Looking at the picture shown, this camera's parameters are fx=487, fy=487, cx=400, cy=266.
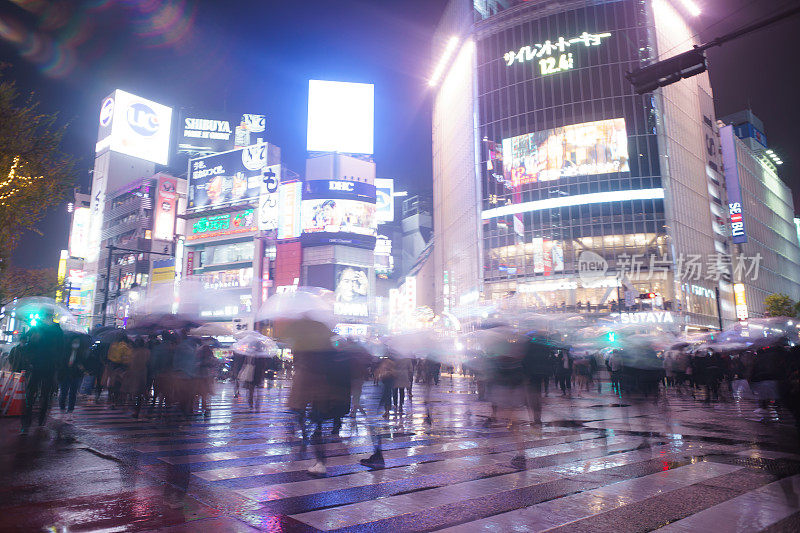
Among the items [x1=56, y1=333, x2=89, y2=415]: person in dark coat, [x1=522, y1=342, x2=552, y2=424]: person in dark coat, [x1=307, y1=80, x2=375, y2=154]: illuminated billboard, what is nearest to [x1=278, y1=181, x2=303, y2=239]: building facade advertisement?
[x1=307, y1=80, x2=375, y2=154]: illuminated billboard

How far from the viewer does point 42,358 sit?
853 cm

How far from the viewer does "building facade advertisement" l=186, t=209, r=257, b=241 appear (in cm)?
6444

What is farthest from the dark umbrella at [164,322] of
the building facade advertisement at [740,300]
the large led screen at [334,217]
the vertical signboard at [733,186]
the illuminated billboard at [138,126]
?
the vertical signboard at [733,186]

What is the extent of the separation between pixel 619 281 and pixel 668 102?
23.5 meters

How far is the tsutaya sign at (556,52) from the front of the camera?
58.0m

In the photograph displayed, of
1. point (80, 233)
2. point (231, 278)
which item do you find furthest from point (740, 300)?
point (80, 233)

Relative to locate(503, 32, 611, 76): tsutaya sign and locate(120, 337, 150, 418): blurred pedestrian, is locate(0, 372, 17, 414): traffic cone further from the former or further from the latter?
locate(503, 32, 611, 76): tsutaya sign

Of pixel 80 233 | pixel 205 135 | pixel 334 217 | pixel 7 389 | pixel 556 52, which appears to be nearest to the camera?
pixel 7 389

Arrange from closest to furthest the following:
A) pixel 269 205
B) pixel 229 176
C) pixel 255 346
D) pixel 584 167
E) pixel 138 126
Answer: pixel 255 346, pixel 584 167, pixel 269 205, pixel 229 176, pixel 138 126

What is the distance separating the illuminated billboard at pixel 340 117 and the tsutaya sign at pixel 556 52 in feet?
70.3

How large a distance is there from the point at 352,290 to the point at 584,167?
31916 mm

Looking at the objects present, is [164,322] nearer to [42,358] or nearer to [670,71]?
[42,358]

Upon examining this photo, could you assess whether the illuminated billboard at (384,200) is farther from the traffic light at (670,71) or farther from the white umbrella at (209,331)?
the traffic light at (670,71)

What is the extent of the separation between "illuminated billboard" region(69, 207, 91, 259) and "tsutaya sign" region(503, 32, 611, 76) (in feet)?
248
